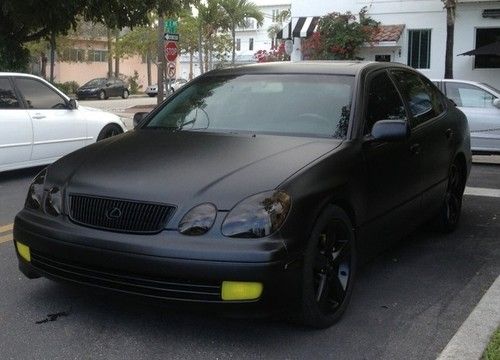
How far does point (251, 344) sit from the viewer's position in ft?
11.5

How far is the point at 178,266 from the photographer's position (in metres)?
3.18

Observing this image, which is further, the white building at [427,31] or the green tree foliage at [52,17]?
the white building at [427,31]

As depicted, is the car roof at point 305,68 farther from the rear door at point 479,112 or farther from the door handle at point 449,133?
the rear door at point 479,112

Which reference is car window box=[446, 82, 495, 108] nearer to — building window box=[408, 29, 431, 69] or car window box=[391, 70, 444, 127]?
car window box=[391, 70, 444, 127]

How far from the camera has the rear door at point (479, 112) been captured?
10844 mm

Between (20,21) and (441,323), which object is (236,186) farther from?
(20,21)

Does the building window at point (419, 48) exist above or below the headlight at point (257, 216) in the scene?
above

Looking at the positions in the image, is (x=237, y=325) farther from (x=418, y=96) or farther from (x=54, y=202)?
(x=418, y=96)

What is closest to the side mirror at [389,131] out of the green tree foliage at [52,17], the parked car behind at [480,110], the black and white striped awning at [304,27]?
the parked car behind at [480,110]

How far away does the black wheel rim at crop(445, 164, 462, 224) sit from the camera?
5910mm

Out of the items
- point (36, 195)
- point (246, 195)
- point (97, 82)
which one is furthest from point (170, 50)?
point (97, 82)

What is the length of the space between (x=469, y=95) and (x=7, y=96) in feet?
24.9

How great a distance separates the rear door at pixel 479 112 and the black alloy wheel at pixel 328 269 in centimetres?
779

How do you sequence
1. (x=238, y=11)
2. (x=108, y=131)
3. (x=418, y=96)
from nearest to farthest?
(x=418, y=96), (x=108, y=131), (x=238, y=11)
